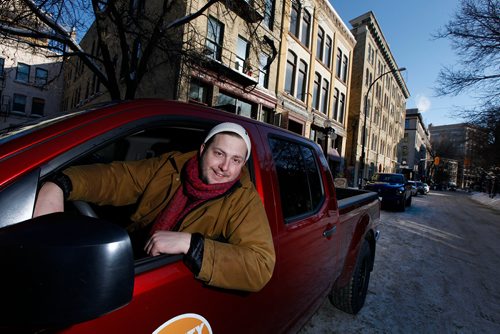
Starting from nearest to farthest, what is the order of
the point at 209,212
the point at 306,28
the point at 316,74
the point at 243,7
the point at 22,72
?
the point at 209,212 < the point at 243,7 < the point at 306,28 < the point at 316,74 < the point at 22,72

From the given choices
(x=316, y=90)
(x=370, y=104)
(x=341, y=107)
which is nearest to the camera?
(x=316, y=90)

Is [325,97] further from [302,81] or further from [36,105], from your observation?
[36,105]

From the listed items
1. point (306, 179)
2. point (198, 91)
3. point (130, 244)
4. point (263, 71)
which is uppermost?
point (263, 71)

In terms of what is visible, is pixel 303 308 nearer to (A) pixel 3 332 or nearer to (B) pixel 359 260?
(B) pixel 359 260

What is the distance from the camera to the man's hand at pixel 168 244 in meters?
1.08

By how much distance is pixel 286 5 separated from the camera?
47.9ft

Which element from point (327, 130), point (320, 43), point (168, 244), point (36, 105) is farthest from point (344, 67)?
point (36, 105)

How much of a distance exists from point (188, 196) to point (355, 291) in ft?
8.11

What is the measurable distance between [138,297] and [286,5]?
643 inches

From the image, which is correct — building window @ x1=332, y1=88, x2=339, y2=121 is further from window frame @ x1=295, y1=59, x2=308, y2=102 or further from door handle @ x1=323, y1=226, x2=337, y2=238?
door handle @ x1=323, y1=226, x2=337, y2=238

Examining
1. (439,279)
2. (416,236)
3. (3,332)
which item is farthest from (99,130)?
(416,236)

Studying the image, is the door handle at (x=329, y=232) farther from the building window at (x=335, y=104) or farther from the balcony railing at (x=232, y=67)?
the building window at (x=335, y=104)

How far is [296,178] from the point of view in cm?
221

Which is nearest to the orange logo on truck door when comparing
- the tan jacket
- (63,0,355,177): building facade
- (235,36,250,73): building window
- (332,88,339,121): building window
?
the tan jacket
